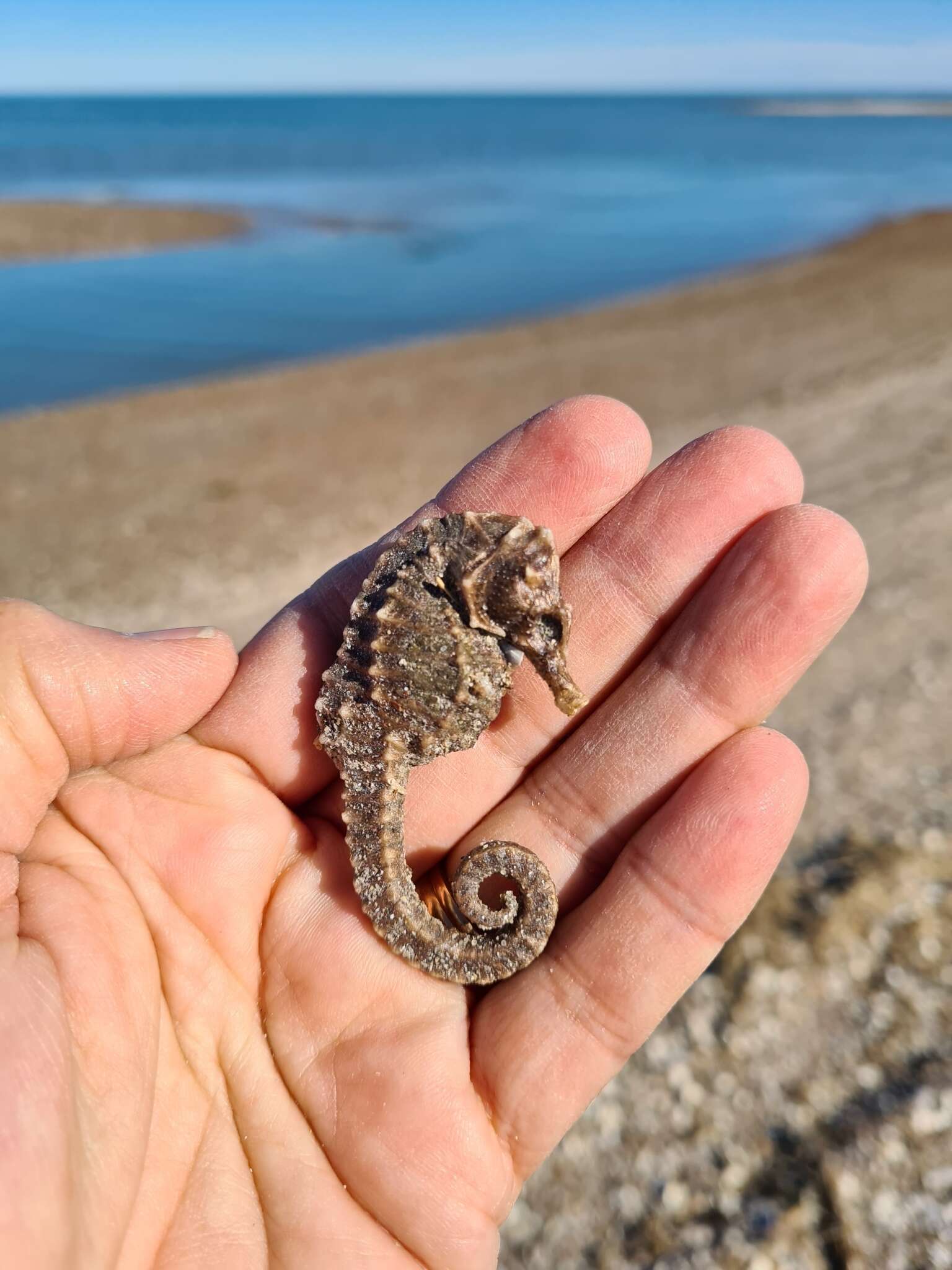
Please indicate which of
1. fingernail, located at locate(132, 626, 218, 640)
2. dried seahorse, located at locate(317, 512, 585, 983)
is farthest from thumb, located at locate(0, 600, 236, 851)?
dried seahorse, located at locate(317, 512, 585, 983)

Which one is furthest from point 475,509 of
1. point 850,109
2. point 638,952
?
point 850,109

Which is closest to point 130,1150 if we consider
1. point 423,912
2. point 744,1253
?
point 423,912

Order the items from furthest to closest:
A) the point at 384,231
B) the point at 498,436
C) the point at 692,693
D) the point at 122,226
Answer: the point at 384,231, the point at 122,226, the point at 498,436, the point at 692,693

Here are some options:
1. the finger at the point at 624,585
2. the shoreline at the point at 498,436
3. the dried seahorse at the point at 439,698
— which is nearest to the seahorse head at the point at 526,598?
the dried seahorse at the point at 439,698

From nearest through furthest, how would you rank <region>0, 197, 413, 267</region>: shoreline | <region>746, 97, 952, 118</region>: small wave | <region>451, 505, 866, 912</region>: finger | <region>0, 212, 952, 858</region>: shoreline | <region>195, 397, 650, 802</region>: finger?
<region>451, 505, 866, 912</region>: finger < <region>195, 397, 650, 802</region>: finger < <region>0, 212, 952, 858</region>: shoreline < <region>0, 197, 413, 267</region>: shoreline < <region>746, 97, 952, 118</region>: small wave

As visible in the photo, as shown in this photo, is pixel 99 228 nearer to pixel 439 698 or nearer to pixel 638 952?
pixel 439 698

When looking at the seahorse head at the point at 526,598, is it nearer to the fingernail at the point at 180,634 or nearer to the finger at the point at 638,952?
the finger at the point at 638,952

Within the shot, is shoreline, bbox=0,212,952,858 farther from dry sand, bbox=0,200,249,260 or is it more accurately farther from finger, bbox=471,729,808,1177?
dry sand, bbox=0,200,249,260
